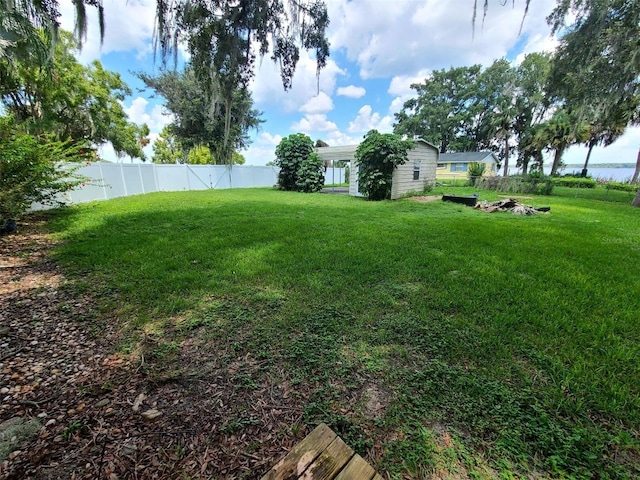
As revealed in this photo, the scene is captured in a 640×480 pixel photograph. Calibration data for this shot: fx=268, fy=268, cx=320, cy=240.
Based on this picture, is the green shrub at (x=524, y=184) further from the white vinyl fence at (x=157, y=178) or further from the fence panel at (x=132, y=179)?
the fence panel at (x=132, y=179)

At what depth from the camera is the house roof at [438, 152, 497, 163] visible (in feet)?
87.6

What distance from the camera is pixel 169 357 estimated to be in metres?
1.95

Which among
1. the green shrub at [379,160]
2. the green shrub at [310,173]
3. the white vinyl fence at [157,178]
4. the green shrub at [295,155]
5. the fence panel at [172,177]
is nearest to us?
the white vinyl fence at [157,178]

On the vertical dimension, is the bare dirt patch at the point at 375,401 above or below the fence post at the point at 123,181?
below

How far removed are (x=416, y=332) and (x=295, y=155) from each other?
1288cm

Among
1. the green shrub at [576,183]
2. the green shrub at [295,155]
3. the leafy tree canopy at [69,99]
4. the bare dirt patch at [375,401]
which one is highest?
the leafy tree canopy at [69,99]

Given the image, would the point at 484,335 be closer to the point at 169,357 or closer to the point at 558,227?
the point at 169,357

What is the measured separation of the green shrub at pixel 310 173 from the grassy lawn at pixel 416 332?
31.0ft

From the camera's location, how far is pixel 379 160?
10391mm

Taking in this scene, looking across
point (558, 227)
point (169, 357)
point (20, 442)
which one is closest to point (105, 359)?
point (169, 357)

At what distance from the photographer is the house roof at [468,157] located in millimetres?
26703

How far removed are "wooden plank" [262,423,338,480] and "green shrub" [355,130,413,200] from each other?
32.9ft

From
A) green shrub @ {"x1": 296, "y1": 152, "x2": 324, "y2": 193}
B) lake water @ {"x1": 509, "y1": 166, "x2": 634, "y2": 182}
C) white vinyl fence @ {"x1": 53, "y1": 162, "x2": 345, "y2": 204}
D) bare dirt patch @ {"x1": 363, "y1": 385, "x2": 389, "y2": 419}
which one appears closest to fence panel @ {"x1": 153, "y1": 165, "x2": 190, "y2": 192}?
white vinyl fence @ {"x1": 53, "y1": 162, "x2": 345, "y2": 204}

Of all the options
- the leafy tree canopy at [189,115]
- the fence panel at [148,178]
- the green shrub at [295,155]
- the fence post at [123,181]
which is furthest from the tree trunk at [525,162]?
the fence post at [123,181]
